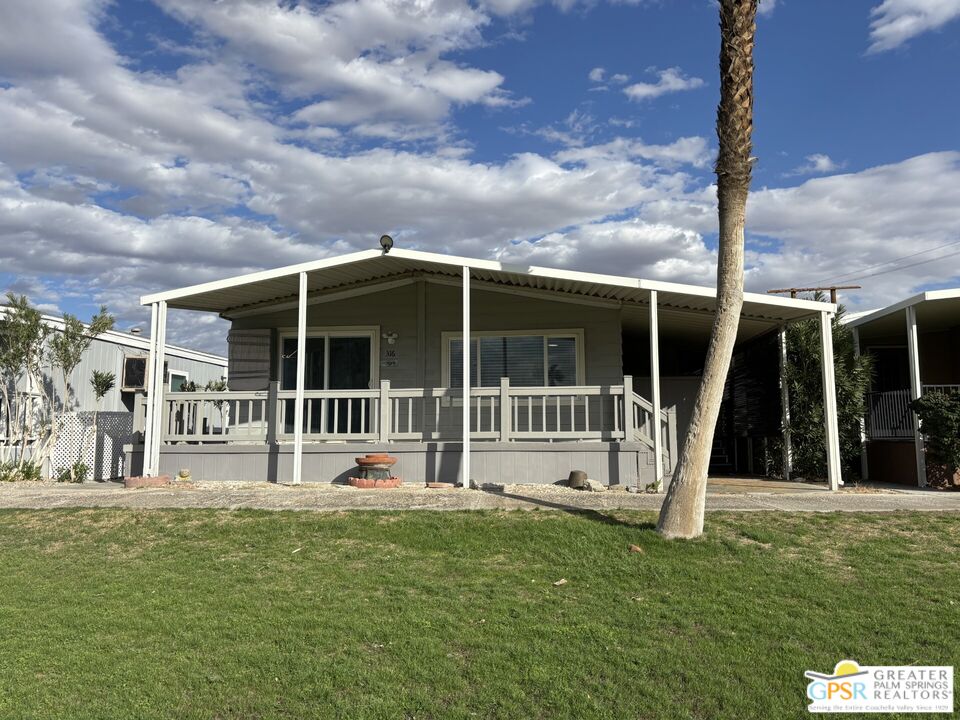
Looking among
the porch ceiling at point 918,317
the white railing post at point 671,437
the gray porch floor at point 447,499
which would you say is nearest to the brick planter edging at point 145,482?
the gray porch floor at point 447,499

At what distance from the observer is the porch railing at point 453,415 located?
10.0 m

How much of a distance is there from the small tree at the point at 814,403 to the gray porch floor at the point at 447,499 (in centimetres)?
204

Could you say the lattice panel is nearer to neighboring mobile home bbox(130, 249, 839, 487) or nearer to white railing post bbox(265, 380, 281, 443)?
neighboring mobile home bbox(130, 249, 839, 487)

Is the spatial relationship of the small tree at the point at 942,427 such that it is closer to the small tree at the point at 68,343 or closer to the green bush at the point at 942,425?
the green bush at the point at 942,425

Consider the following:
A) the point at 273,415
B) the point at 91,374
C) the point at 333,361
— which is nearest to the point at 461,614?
the point at 273,415

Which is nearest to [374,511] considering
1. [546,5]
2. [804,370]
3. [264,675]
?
[264,675]

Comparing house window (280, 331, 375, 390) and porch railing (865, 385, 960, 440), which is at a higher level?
house window (280, 331, 375, 390)

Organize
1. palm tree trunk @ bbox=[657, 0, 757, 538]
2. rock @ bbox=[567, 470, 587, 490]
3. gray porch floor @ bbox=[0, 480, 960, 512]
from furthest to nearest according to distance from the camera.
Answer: rock @ bbox=[567, 470, 587, 490] < gray porch floor @ bbox=[0, 480, 960, 512] < palm tree trunk @ bbox=[657, 0, 757, 538]

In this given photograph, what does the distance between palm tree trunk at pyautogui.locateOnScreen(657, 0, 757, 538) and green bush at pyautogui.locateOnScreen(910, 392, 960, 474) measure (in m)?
5.76

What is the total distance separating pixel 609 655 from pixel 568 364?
327 inches

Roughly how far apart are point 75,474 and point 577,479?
28.4ft

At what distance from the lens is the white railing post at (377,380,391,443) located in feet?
34.2

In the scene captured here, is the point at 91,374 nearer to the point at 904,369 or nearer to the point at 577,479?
the point at 577,479

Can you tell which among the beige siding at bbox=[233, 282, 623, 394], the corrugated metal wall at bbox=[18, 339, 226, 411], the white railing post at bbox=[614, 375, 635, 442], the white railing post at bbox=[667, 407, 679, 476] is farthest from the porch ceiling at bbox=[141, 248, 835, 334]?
the corrugated metal wall at bbox=[18, 339, 226, 411]
